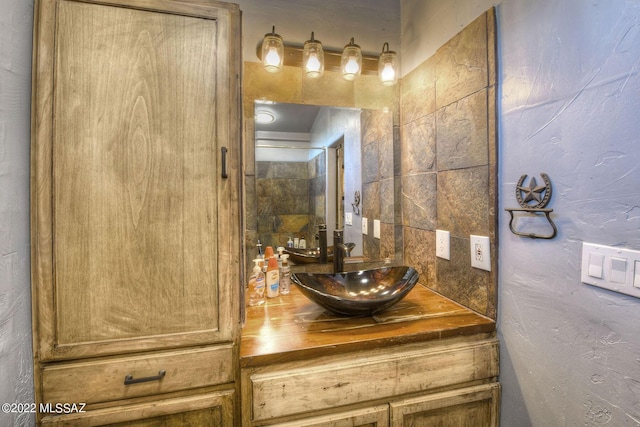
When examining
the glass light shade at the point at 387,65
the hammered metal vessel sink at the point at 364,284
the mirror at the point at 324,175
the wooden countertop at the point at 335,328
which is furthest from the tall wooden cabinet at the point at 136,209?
the glass light shade at the point at 387,65

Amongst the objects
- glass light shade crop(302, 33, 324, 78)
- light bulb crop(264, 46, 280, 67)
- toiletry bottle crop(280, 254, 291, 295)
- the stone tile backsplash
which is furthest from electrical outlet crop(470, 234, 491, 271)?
light bulb crop(264, 46, 280, 67)

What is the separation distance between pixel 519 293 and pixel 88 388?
1.39m

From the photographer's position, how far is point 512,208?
98cm

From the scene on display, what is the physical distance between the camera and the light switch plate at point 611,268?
2.22 ft

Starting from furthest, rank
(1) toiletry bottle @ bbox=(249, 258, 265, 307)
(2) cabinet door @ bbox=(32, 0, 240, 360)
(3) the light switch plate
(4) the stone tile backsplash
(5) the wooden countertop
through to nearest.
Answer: (1) toiletry bottle @ bbox=(249, 258, 265, 307), (4) the stone tile backsplash, (5) the wooden countertop, (2) cabinet door @ bbox=(32, 0, 240, 360), (3) the light switch plate

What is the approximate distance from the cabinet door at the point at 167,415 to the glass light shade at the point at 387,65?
5.21 feet

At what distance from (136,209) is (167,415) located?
63 centimetres

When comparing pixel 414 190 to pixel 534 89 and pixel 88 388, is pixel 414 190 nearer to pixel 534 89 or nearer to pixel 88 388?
pixel 534 89

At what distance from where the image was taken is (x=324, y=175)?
5.10 ft

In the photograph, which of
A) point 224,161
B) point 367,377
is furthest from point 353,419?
point 224,161

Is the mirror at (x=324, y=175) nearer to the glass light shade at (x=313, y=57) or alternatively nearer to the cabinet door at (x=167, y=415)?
the glass light shade at (x=313, y=57)

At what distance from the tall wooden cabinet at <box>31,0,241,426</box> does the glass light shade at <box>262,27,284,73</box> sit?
48 cm

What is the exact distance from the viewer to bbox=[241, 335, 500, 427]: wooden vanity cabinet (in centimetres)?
88

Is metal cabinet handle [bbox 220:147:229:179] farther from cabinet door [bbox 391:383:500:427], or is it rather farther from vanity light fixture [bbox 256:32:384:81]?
cabinet door [bbox 391:383:500:427]
